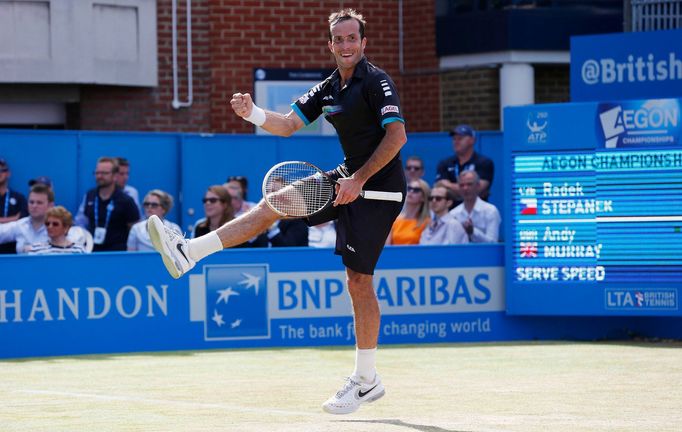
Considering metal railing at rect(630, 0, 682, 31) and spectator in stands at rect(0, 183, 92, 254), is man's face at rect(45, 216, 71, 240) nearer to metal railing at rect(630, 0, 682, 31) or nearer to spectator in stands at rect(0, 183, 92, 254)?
spectator in stands at rect(0, 183, 92, 254)

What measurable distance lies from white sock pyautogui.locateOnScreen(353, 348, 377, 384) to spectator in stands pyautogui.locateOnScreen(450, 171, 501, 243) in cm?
675

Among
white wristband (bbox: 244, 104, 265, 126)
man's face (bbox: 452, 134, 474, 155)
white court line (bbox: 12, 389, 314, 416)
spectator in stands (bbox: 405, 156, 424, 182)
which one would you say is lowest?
white court line (bbox: 12, 389, 314, 416)

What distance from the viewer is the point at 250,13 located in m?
20.8

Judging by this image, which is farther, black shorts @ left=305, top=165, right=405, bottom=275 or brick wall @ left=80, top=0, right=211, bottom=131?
brick wall @ left=80, top=0, right=211, bottom=131

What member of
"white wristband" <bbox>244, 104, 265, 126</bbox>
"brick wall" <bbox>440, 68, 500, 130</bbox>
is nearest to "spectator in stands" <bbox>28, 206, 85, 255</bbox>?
"white wristband" <bbox>244, 104, 265, 126</bbox>

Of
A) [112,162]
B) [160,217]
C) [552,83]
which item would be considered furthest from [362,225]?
[552,83]

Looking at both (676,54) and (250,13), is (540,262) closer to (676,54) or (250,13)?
(676,54)

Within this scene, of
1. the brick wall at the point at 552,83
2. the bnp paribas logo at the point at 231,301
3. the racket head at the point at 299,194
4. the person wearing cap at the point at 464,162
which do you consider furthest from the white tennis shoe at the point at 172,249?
the brick wall at the point at 552,83

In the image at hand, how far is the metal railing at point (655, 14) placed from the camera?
17.4 meters

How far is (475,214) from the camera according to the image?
15695 millimetres

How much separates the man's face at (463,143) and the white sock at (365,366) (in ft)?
27.3

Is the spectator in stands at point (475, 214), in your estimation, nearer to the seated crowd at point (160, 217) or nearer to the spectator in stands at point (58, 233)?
the seated crowd at point (160, 217)

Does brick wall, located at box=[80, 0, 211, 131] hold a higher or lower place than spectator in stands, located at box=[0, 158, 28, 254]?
higher

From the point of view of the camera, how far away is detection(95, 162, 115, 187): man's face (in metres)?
16.0
